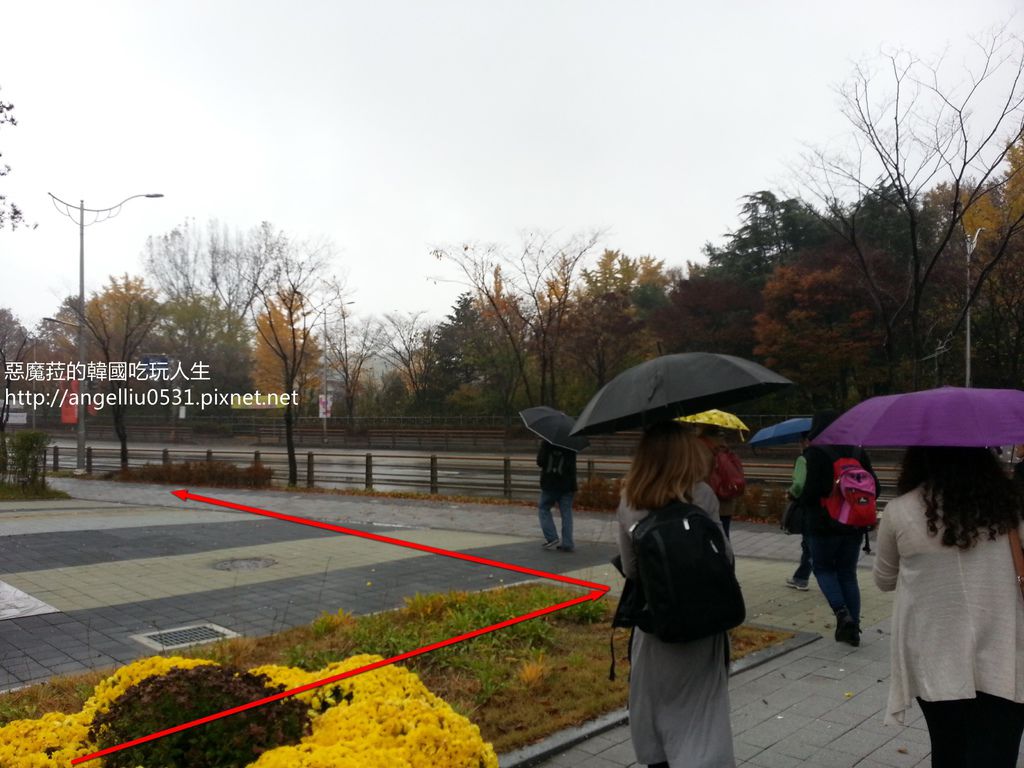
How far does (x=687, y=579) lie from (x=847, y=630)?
405cm

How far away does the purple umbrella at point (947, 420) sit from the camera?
2.93 m

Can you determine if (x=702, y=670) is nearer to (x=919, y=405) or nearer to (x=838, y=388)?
(x=919, y=405)

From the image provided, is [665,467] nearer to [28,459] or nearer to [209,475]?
[28,459]

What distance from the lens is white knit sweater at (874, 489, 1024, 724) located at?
2836mm

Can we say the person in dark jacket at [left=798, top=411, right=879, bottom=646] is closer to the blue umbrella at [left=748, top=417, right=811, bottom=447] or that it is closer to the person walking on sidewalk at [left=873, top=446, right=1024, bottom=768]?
the blue umbrella at [left=748, top=417, right=811, bottom=447]

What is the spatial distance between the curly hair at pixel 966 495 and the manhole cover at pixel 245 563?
25.9 ft

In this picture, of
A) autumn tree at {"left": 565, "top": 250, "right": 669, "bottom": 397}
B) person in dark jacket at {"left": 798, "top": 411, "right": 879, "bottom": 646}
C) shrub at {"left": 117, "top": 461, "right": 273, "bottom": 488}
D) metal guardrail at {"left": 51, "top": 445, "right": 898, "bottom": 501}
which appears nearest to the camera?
person in dark jacket at {"left": 798, "top": 411, "right": 879, "bottom": 646}

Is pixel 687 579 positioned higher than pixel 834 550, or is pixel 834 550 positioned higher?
pixel 687 579

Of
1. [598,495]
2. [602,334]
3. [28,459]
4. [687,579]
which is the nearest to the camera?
[687,579]

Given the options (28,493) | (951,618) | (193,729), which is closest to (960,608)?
(951,618)

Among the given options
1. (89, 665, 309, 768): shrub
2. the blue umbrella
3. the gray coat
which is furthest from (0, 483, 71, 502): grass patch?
the gray coat

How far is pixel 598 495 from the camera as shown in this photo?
605 inches

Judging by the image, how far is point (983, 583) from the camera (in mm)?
2900

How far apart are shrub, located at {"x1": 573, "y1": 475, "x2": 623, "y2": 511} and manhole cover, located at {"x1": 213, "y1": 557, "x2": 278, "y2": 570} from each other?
268 inches
